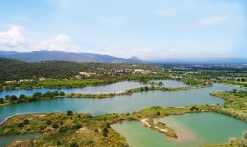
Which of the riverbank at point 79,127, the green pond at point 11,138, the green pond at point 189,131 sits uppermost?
the riverbank at point 79,127

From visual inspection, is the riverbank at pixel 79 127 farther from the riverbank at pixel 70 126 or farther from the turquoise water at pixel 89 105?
the turquoise water at pixel 89 105

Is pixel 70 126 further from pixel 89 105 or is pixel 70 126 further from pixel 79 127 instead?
pixel 89 105

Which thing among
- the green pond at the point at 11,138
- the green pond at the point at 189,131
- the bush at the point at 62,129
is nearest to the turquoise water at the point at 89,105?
the green pond at the point at 189,131

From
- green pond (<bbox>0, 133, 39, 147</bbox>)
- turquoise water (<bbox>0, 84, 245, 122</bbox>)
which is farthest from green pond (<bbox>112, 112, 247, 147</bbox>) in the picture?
green pond (<bbox>0, 133, 39, 147</bbox>)

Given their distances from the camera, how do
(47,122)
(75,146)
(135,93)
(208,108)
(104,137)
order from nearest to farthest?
(75,146) < (104,137) < (47,122) < (208,108) < (135,93)

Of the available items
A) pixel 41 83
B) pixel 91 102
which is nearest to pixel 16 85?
pixel 41 83

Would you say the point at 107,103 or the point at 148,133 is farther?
the point at 107,103

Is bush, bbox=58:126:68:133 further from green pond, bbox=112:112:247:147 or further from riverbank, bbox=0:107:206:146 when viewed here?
green pond, bbox=112:112:247:147

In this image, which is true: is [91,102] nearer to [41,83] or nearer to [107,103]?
[107,103]
